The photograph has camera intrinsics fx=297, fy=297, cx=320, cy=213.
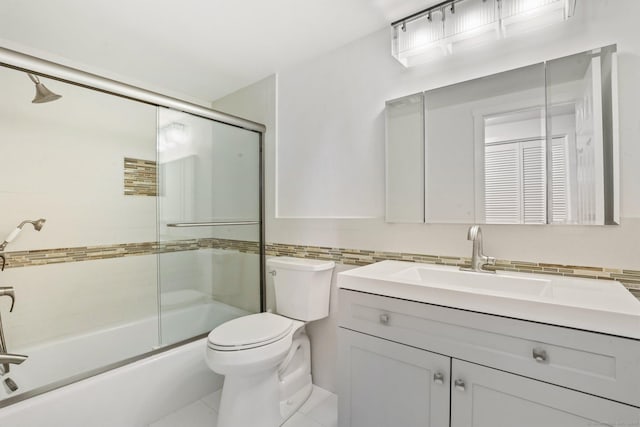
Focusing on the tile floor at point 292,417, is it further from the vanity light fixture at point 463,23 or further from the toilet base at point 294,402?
the vanity light fixture at point 463,23

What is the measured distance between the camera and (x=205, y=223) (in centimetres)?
204

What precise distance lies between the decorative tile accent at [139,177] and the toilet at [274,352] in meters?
1.20

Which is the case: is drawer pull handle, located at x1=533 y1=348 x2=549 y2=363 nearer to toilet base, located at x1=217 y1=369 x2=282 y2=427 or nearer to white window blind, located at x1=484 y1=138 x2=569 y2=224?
white window blind, located at x1=484 y1=138 x2=569 y2=224

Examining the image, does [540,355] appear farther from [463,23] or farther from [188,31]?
[188,31]

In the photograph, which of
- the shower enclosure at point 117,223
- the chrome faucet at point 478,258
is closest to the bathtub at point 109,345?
the shower enclosure at point 117,223

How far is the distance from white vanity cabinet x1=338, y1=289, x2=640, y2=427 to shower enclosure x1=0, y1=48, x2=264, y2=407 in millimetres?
1158

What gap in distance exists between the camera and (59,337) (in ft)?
6.13

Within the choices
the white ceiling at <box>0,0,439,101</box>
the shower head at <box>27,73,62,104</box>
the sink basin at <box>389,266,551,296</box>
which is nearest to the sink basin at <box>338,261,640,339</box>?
the sink basin at <box>389,266,551,296</box>

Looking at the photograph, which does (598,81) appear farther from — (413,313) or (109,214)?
(109,214)

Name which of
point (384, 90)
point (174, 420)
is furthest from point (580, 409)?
point (174, 420)

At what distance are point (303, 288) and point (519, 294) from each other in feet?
3.73

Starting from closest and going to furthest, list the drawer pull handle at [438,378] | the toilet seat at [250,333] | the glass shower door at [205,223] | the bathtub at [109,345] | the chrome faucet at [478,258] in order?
the drawer pull handle at [438,378] < the chrome faucet at [478,258] < the toilet seat at [250,333] < the bathtub at [109,345] < the glass shower door at [205,223]

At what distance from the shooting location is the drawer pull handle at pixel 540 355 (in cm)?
88

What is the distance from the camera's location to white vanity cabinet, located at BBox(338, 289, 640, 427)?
0.81 meters
